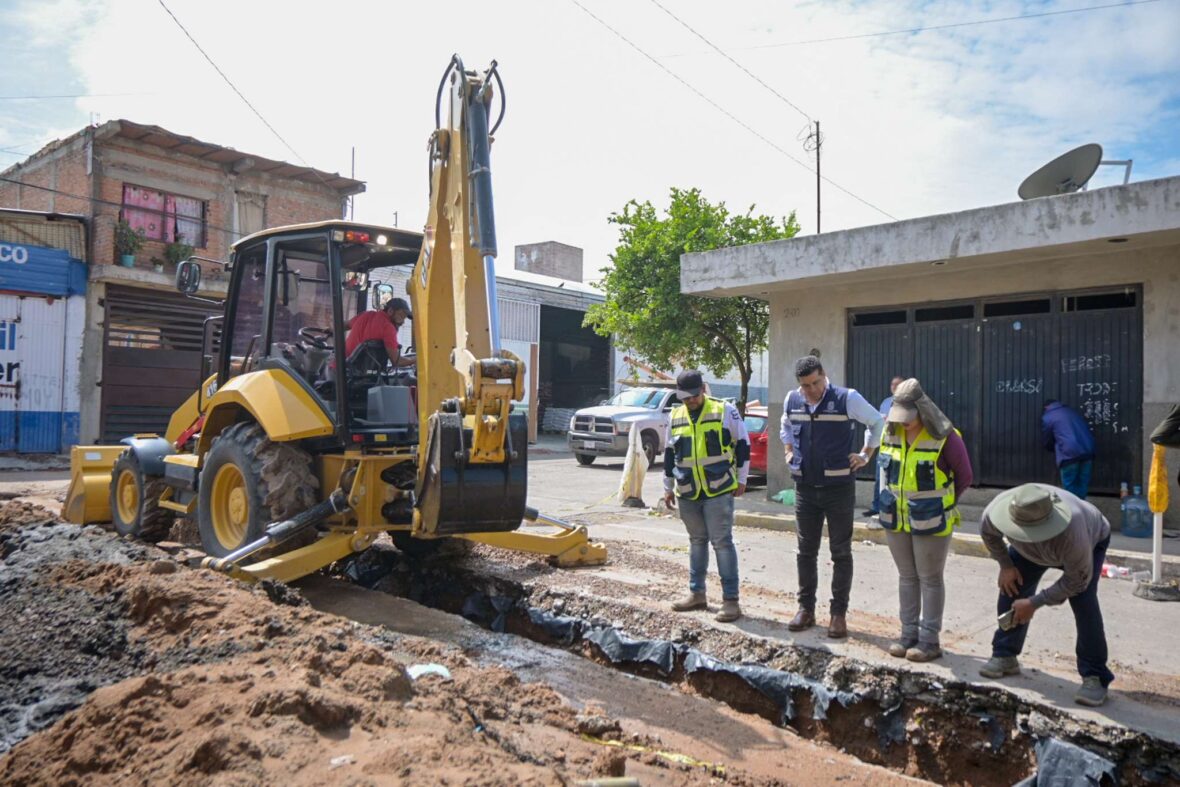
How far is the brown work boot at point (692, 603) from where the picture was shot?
574 cm

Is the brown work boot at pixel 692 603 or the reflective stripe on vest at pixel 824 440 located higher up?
the reflective stripe on vest at pixel 824 440

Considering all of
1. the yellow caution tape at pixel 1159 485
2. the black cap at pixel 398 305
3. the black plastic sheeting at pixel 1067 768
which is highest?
the black cap at pixel 398 305

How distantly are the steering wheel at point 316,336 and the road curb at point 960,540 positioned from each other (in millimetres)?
4903

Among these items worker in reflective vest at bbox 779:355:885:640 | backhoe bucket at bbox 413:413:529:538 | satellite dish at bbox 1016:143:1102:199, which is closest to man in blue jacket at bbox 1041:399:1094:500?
satellite dish at bbox 1016:143:1102:199

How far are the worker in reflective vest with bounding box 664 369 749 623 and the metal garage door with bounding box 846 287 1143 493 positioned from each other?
5334 millimetres

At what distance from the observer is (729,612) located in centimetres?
553

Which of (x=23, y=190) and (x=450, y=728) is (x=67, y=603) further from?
(x=23, y=190)

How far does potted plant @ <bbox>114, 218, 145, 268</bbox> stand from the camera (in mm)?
17906

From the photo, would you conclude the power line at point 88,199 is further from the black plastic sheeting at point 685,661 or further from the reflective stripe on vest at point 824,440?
the reflective stripe on vest at point 824,440

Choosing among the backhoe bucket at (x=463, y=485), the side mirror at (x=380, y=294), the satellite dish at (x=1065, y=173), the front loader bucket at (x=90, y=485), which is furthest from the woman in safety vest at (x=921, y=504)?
the front loader bucket at (x=90, y=485)

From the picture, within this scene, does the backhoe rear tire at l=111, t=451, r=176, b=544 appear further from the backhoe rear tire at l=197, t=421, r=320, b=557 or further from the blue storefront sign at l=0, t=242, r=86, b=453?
the blue storefront sign at l=0, t=242, r=86, b=453

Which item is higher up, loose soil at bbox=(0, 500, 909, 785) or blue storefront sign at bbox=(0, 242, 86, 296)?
blue storefront sign at bbox=(0, 242, 86, 296)

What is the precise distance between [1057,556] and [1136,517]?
5326 millimetres

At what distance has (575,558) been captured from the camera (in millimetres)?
7156
